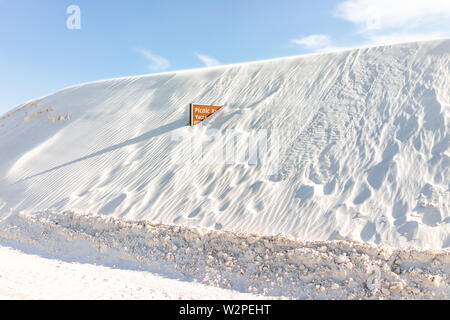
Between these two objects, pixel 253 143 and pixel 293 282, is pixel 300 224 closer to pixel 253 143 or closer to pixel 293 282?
pixel 293 282

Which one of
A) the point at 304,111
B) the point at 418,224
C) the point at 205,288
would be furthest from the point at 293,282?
the point at 304,111

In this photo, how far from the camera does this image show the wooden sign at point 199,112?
1012 cm

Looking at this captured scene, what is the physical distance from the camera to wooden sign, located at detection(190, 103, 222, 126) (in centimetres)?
1012

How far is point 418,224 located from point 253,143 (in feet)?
14.0

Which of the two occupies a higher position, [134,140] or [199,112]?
[199,112]

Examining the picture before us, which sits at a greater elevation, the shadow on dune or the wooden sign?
the wooden sign

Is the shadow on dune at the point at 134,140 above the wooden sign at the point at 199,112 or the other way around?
the other way around

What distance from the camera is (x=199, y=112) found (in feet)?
33.5

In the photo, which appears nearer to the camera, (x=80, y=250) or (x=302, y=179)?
(x=80, y=250)

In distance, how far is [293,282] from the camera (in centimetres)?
480

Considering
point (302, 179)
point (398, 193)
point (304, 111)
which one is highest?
point (304, 111)

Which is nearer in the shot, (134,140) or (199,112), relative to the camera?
(199,112)

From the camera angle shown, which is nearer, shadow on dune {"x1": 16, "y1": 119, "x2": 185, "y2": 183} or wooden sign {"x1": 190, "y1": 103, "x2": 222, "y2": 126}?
wooden sign {"x1": 190, "y1": 103, "x2": 222, "y2": 126}
